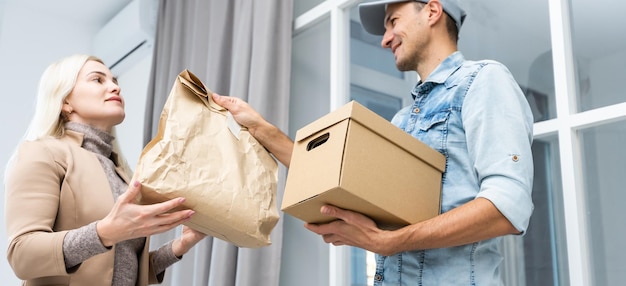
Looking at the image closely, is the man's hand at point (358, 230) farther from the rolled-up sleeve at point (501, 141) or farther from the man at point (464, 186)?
the rolled-up sleeve at point (501, 141)

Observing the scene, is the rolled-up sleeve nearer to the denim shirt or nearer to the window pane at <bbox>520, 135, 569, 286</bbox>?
the denim shirt

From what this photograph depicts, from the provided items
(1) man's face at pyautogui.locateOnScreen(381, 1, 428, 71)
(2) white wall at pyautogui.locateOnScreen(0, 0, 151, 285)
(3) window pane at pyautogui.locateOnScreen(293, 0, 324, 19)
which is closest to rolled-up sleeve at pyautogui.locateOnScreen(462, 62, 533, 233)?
(1) man's face at pyautogui.locateOnScreen(381, 1, 428, 71)

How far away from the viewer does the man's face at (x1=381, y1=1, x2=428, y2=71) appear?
1402mm

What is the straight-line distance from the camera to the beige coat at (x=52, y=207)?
1322mm

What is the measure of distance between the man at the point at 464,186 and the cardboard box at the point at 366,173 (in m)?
0.03

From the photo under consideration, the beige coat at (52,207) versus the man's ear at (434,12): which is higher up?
the man's ear at (434,12)

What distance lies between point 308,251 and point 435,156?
103 cm

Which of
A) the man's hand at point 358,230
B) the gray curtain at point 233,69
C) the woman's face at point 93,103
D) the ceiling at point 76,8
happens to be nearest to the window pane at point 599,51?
the man's hand at point 358,230

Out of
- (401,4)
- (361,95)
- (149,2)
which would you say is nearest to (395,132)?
(401,4)

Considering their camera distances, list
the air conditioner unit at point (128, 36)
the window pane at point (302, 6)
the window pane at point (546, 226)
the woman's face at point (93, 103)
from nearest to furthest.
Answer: the window pane at point (546, 226)
the woman's face at point (93, 103)
the window pane at point (302, 6)
the air conditioner unit at point (128, 36)

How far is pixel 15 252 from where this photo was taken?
133 centimetres

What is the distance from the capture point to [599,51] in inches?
56.9

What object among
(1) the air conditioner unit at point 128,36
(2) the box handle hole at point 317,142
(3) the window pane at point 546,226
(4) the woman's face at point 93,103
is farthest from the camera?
(1) the air conditioner unit at point 128,36

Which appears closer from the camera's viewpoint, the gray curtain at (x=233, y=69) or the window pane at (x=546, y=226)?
the window pane at (x=546, y=226)
